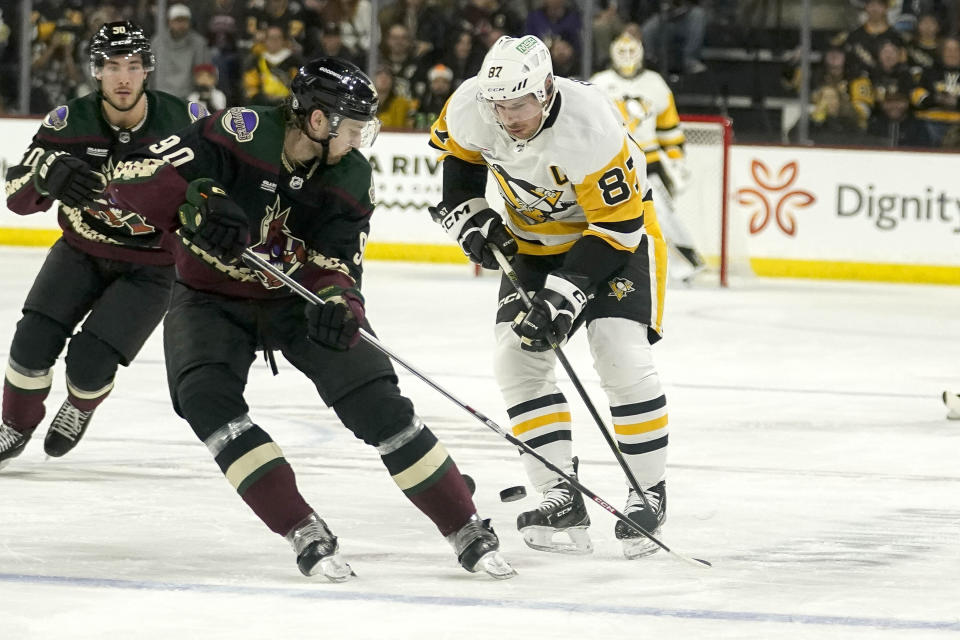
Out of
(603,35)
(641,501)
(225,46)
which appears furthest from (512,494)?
(225,46)

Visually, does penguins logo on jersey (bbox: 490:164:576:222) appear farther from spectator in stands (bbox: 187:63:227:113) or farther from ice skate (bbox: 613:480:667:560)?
spectator in stands (bbox: 187:63:227:113)

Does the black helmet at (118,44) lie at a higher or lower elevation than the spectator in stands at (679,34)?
higher

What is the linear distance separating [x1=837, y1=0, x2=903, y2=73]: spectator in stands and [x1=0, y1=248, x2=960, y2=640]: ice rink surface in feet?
12.4

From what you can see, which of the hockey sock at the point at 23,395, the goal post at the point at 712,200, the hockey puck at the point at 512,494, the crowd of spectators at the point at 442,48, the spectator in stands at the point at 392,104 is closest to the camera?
the hockey puck at the point at 512,494

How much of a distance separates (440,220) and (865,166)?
635cm

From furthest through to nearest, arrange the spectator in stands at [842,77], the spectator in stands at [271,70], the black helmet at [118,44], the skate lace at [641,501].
Result: the spectator in stands at [271,70] < the spectator in stands at [842,77] < the black helmet at [118,44] < the skate lace at [641,501]

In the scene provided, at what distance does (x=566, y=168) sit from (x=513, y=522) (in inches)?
34.5

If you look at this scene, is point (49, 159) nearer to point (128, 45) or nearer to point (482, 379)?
point (128, 45)

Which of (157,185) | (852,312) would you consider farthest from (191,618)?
(852,312)

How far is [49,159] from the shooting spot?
4113 millimetres

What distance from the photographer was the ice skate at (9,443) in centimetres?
448

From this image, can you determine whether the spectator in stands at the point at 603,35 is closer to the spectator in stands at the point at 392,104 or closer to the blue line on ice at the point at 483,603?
the spectator in stands at the point at 392,104

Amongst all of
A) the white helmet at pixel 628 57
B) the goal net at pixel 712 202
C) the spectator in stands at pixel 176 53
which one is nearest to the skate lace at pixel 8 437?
the white helmet at pixel 628 57

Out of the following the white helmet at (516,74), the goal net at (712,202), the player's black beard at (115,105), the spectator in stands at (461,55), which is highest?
the white helmet at (516,74)
